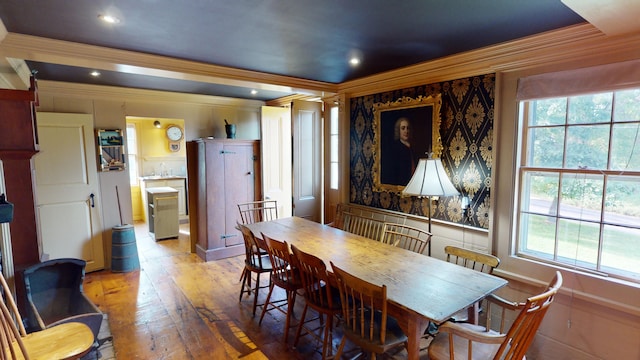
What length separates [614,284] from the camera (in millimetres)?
2074

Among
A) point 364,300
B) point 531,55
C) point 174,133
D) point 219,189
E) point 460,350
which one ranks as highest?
point 531,55

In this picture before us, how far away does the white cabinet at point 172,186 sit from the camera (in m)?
6.56

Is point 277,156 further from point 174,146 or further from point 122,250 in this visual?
point 174,146

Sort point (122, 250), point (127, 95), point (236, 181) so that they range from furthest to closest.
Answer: point (236, 181) < point (127, 95) < point (122, 250)

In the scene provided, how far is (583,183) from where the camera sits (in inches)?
88.1

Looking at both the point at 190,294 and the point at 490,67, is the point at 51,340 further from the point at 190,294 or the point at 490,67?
the point at 490,67

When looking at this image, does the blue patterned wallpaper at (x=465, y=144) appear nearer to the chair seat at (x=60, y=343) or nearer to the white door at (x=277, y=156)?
the white door at (x=277, y=156)

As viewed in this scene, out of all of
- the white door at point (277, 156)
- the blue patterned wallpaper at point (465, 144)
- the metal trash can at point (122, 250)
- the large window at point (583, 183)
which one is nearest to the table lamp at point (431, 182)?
the blue patterned wallpaper at point (465, 144)

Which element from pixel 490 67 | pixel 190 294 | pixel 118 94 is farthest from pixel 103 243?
pixel 490 67

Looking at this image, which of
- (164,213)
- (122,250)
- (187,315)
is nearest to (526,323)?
(187,315)

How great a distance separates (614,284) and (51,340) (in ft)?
11.0

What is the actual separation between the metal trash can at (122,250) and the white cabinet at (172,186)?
235 centimetres

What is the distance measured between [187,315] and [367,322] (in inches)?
73.9

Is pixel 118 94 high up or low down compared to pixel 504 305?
up
